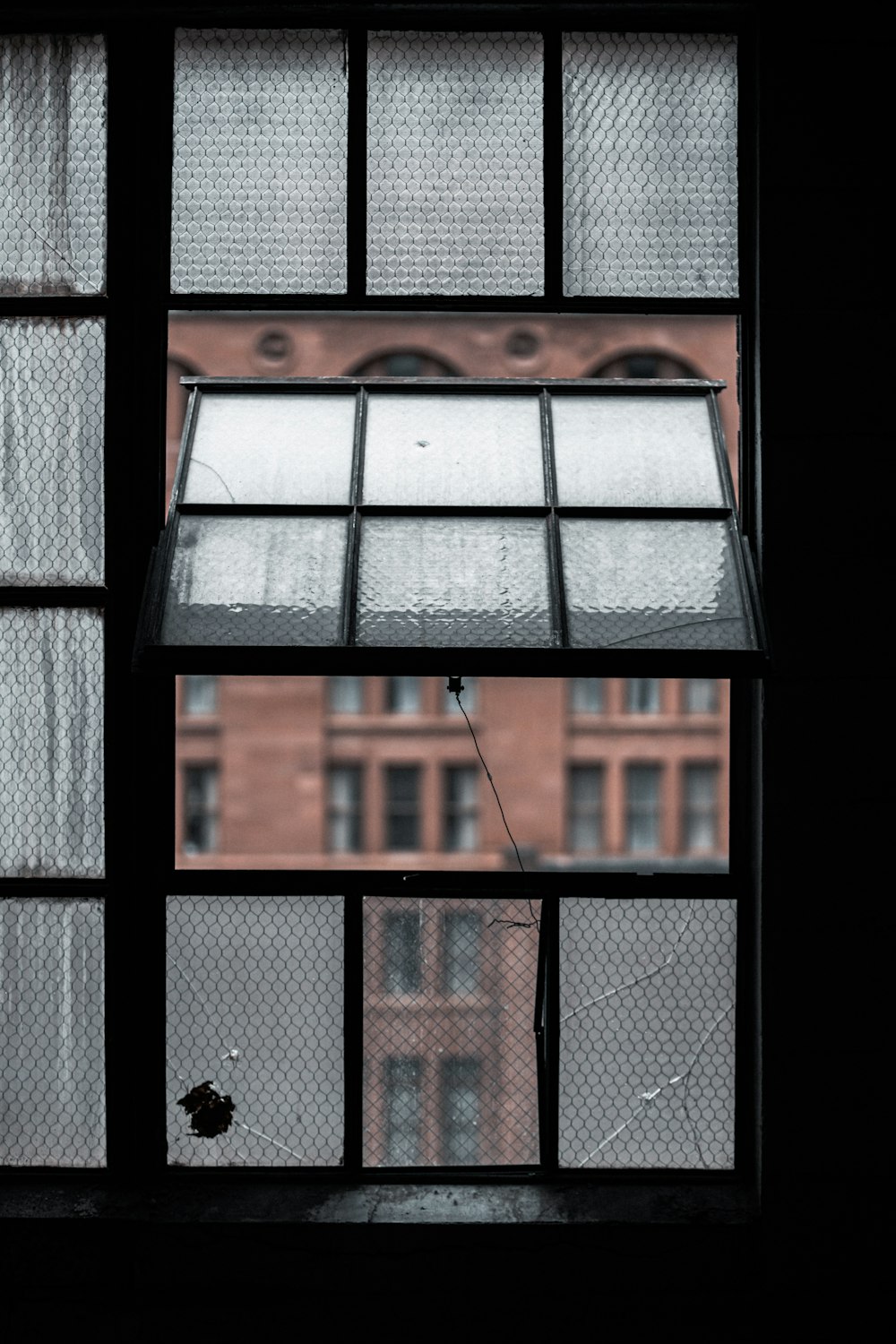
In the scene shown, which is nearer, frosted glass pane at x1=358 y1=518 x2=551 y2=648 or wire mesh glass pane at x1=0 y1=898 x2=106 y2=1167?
frosted glass pane at x1=358 y1=518 x2=551 y2=648

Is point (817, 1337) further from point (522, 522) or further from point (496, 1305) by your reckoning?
point (522, 522)

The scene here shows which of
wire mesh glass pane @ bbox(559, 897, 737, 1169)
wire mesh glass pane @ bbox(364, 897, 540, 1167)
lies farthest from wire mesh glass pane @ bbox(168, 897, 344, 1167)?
wire mesh glass pane @ bbox(559, 897, 737, 1169)

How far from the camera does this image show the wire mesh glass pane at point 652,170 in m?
3.42

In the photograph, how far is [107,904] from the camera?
3.38 m

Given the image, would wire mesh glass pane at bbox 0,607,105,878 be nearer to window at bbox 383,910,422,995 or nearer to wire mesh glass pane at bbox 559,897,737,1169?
window at bbox 383,910,422,995

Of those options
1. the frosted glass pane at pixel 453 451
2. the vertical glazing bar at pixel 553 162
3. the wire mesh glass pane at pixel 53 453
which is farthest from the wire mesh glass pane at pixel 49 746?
the vertical glazing bar at pixel 553 162

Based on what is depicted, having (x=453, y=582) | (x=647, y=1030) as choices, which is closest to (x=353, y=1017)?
(x=647, y=1030)

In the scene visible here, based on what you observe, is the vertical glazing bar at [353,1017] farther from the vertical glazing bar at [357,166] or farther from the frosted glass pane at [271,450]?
the vertical glazing bar at [357,166]

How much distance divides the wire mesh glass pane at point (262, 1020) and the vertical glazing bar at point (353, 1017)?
26 mm

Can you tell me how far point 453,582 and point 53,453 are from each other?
1368 mm

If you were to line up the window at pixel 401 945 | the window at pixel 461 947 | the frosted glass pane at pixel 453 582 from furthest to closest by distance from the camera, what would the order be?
the window at pixel 401 945, the window at pixel 461 947, the frosted glass pane at pixel 453 582

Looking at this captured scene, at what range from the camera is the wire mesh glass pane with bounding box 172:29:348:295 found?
343cm

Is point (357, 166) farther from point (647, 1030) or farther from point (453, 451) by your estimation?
point (647, 1030)

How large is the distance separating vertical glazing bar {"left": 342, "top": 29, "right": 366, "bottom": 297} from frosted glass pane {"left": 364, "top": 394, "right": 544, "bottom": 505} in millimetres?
428
